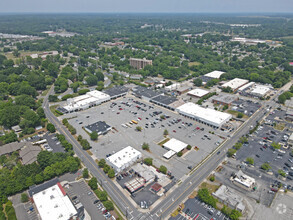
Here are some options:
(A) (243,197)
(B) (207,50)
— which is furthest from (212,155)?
(B) (207,50)

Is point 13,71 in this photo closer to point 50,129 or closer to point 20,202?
point 50,129

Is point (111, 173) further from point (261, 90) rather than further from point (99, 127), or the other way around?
point (261, 90)

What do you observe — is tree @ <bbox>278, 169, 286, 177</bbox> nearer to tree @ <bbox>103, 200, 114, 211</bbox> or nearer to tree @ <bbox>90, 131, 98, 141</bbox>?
tree @ <bbox>103, 200, 114, 211</bbox>

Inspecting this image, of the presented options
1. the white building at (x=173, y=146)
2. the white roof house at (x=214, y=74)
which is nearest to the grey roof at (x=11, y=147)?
the white building at (x=173, y=146)

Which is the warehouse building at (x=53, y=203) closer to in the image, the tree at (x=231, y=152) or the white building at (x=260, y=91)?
the tree at (x=231, y=152)

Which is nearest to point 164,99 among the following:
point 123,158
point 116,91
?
point 116,91
